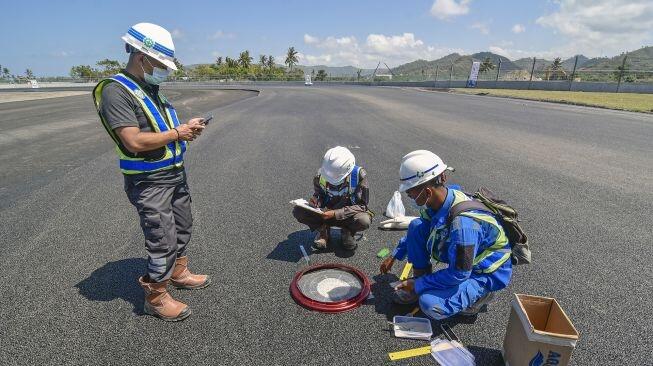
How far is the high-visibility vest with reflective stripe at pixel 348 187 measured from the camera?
13.2 feet

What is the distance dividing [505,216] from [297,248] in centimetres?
232

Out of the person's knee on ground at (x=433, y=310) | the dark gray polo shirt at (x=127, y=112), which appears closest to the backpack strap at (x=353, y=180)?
the person's knee on ground at (x=433, y=310)

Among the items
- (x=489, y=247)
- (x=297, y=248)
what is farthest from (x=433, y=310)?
(x=297, y=248)

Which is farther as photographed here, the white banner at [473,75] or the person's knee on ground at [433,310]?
the white banner at [473,75]

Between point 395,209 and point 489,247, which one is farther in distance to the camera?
point 395,209

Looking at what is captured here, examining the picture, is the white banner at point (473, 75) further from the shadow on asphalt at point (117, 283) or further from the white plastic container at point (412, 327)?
the shadow on asphalt at point (117, 283)

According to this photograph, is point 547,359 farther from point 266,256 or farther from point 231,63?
point 231,63

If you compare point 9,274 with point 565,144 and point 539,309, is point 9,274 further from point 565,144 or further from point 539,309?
point 565,144

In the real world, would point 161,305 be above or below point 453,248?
below

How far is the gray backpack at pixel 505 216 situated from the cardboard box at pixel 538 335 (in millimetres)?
495

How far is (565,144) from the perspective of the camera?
9.57 metres

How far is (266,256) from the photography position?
13.1 ft

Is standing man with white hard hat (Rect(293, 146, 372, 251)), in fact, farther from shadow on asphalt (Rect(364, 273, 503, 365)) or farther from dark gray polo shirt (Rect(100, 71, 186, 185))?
dark gray polo shirt (Rect(100, 71, 186, 185))

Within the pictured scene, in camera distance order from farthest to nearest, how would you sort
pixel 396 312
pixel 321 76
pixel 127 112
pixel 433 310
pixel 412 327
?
1. pixel 321 76
2. pixel 396 312
3. pixel 412 327
4. pixel 433 310
5. pixel 127 112
